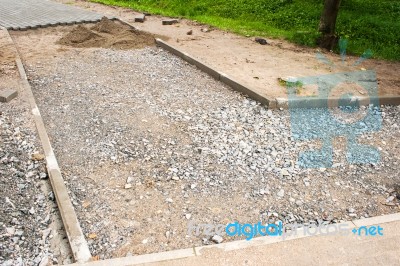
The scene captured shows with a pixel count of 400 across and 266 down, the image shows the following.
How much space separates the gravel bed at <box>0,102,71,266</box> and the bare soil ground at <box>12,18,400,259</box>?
26cm

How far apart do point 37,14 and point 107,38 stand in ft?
12.1

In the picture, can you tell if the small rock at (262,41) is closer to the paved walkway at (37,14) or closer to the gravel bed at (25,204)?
the paved walkway at (37,14)

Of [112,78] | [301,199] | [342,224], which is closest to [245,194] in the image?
[301,199]

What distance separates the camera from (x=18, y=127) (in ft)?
15.6

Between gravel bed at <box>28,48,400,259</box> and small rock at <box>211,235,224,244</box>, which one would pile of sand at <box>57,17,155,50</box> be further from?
small rock at <box>211,235,224,244</box>

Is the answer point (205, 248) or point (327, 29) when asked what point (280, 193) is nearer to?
point (205, 248)

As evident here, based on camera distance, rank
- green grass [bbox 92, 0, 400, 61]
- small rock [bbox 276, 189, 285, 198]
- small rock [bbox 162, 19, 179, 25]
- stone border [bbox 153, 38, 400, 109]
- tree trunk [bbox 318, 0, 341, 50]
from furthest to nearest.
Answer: small rock [bbox 162, 19, 179, 25]
green grass [bbox 92, 0, 400, 61]
tree trunk [bbox 318, 0, 341, 50]
stone border [bbox 153, 38, 400, 109]
small rock [bbox 276, 189, 285, 198]

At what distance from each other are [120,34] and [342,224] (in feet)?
24.7

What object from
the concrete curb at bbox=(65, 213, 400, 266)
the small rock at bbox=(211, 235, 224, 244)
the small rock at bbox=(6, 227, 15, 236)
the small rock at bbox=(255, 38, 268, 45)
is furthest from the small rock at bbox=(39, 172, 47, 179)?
the small rock at bbox=(255, 38, 268, 45)

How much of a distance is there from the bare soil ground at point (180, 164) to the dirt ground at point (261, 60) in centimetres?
45

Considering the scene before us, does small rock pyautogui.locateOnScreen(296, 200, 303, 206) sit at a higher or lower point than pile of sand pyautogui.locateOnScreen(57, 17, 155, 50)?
lower

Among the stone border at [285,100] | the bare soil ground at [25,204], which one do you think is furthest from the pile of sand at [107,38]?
the bare soil ground at [25,204]

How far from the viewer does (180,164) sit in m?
4.21

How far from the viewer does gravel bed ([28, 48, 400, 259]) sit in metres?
3.41
